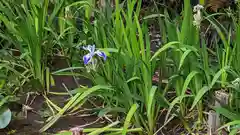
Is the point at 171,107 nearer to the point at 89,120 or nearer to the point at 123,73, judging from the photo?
the point at 123,73

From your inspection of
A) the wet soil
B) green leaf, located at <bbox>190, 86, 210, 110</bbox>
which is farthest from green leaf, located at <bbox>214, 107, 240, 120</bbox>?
the wet soil

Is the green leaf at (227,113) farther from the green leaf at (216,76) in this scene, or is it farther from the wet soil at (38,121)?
the wet soil at (38,121)

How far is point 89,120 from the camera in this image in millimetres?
2568

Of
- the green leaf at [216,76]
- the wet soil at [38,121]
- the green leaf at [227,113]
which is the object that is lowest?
the wet soil at [38,121]

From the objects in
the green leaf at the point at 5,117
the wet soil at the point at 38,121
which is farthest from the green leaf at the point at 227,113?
the green leaf at the point at 5,117

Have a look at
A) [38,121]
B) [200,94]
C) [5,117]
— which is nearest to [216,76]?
[200,94]

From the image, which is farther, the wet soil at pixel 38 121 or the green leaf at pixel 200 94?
the wet soil at pixel 38 121

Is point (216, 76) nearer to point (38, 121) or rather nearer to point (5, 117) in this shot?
point (38, 121)

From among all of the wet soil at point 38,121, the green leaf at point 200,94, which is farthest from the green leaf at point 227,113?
the wet soil at point 38,121

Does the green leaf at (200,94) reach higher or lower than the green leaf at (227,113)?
higher

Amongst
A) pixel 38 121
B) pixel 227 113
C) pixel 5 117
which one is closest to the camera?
pixel 227 113

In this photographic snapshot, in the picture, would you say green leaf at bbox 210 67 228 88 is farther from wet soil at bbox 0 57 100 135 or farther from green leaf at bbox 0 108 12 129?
green leaf at bbox 0 108 12 129

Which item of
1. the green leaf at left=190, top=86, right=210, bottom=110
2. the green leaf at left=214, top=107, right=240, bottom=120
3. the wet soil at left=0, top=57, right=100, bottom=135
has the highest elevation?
the green leaf at left=190, top=86, right=210, bottom=110

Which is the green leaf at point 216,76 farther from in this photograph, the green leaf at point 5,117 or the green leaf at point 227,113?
A: the green leaf at point 5,117
